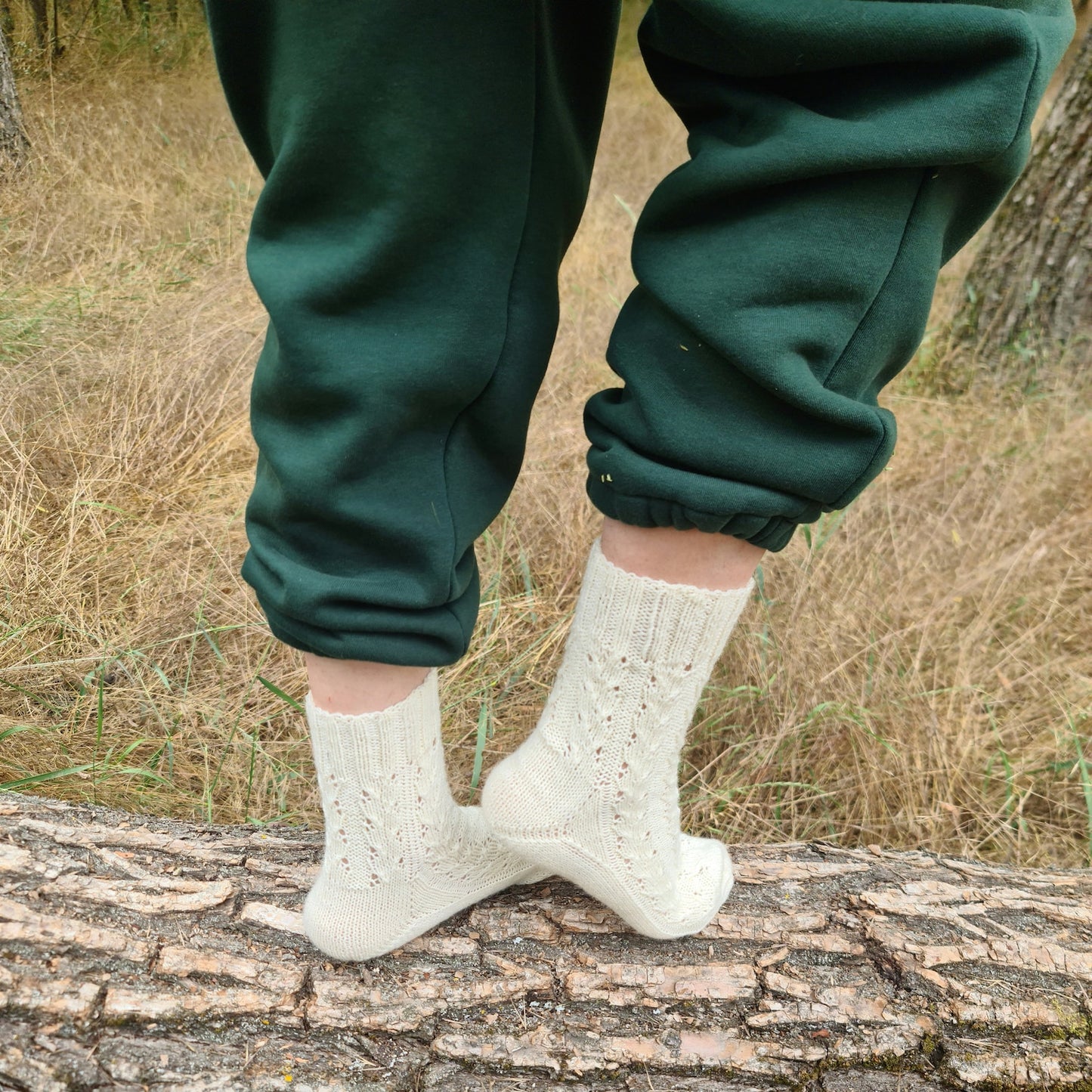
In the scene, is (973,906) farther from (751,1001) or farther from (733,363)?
(733,363)

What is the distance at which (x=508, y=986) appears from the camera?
2.54ft

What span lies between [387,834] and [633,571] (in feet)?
1.06

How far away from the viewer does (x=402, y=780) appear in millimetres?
723

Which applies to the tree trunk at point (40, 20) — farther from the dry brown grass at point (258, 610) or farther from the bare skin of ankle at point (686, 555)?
the bare skin of ankle at point (686, 555)

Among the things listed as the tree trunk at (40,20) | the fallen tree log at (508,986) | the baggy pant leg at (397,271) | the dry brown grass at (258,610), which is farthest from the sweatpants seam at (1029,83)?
the tree trunk at (40,20)

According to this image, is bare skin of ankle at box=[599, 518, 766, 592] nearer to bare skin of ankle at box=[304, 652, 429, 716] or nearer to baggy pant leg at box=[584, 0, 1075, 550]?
baggy pant leg at box=[584, 0, 1075, 550]

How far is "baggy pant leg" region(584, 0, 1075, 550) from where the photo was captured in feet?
1.53

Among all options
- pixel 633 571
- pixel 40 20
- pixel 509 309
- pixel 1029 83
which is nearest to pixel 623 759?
pixel 633 571

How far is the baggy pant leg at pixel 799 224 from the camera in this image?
0.47m

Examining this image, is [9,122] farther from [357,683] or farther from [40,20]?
[357,683]

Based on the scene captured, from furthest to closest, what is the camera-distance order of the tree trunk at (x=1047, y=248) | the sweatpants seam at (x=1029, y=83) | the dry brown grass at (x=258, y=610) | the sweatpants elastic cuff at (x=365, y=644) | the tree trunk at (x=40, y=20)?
1. the tree trunk at (x=1047, y=248)
2. the tree trunk at (x=40, y=20)
3. the dry brown grass at (x=258, y=610)
4. the sweatpants elastic cuff at (x=365, y=644)
5. the sweatpants seam at (x=1029, y=83)

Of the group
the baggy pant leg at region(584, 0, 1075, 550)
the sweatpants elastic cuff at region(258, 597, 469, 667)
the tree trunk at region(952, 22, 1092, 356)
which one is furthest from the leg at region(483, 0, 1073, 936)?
the tree trunk at region(952, 22, 1092, 356)

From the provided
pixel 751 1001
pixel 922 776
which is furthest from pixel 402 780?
pixel 922 776

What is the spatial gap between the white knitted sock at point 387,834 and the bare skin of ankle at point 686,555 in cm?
20
